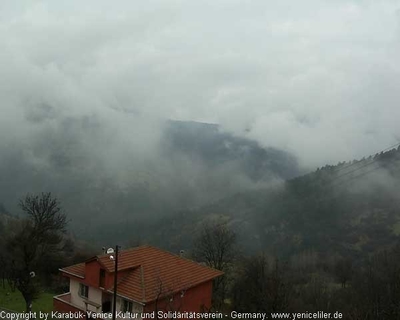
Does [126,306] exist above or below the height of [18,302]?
below

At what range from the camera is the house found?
33938 millimetres

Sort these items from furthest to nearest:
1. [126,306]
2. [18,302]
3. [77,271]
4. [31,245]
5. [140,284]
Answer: [18,302] → [31,245] → [77,271] → [126,306] → [140,284]

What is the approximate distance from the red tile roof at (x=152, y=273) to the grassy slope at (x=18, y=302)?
1255 centimetres

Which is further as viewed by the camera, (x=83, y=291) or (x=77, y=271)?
(x=77, y=271)

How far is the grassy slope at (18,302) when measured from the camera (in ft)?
159

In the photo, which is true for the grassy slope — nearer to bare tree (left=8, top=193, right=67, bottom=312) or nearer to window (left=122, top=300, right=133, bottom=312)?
bare tree (left=8, top=193, right=67, bottom=312)

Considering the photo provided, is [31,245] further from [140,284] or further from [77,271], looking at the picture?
[140,284]

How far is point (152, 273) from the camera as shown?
36156 millimetres

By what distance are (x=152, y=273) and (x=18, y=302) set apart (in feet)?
82.5

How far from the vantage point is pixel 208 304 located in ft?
131

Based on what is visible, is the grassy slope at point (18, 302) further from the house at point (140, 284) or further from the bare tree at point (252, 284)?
the bare tree at point (252, 284)

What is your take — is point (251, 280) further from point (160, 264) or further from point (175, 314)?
point (175, 314)

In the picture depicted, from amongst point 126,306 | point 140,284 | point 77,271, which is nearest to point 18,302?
point 77,271

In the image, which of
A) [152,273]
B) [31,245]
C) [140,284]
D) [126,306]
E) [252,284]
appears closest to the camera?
[140,284]
